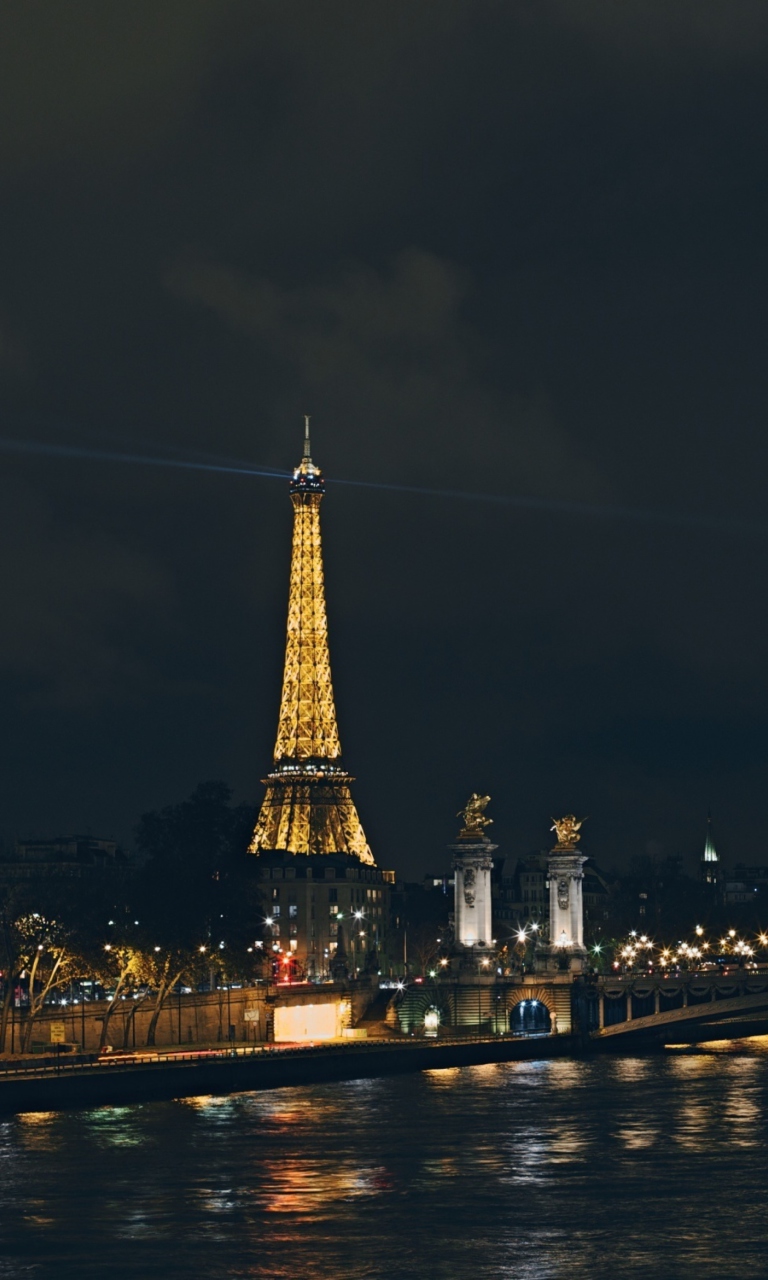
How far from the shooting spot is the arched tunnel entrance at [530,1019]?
12669 centimetres

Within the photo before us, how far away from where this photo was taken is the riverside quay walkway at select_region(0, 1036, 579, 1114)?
83113 mm

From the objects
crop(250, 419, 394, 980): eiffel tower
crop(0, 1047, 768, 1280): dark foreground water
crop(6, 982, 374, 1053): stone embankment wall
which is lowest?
crop(0, 1047, 768, 1280): dark foreground water

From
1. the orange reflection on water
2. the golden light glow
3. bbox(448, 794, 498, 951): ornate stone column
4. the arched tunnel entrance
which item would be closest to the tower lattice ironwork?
the arched tunnel entrance

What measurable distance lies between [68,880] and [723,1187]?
62391mm

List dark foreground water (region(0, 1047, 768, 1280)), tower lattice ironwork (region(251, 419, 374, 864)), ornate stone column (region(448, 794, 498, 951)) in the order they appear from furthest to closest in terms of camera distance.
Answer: tower lattice ironwork (region(251, 419, 374, 864)), ornate stone column (region(448, 794, 498, 951)), dark foreground water (region(0, 1047, 768, 1280))

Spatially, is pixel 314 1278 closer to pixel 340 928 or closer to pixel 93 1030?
pixel 93 1030

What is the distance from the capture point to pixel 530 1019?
136 m

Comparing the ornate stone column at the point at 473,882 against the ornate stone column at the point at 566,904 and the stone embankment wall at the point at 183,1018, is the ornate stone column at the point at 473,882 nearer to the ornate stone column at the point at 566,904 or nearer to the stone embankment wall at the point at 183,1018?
the ornate stone column at the point at 566,904

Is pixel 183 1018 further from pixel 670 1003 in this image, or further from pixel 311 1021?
pixel 670 1003

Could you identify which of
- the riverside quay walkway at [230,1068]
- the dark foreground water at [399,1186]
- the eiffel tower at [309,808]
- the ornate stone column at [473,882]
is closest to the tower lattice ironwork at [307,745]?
the eiffel tower at [309,808]

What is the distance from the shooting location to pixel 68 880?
11962 centimetres

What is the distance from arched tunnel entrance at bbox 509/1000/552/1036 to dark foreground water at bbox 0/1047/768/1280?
3558 centimetres

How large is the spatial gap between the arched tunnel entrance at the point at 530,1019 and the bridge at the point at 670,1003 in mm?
3572

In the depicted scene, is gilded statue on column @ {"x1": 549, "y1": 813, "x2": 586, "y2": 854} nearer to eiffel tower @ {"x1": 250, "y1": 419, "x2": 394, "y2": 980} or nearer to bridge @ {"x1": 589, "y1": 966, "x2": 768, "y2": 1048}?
bridge @ {"x1": 589, "y1": 966, "x2": 768, "y2": 1048}
